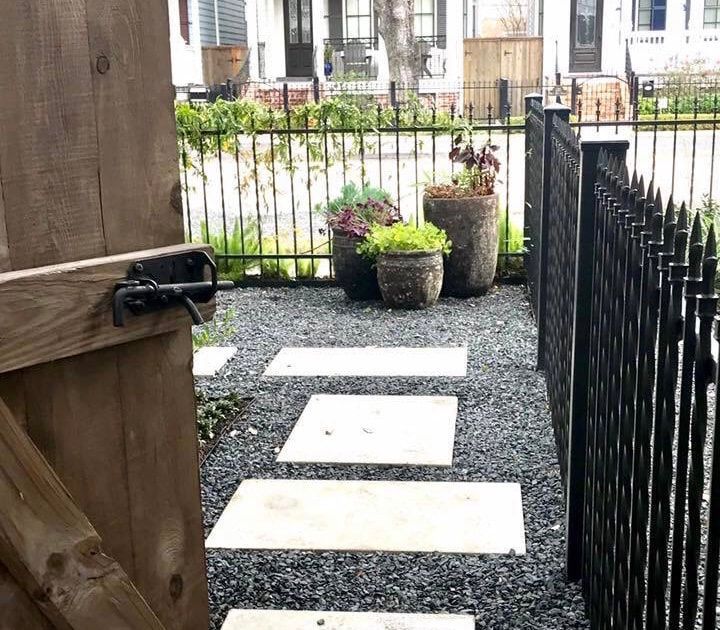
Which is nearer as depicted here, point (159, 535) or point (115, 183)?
point (115, 183)

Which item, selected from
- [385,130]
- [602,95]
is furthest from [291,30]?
[385,130]

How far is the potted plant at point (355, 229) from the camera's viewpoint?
7258 millimetres

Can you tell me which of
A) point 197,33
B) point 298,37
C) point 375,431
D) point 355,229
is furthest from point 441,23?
point 375,431

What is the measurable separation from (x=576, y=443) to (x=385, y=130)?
17.3 ft

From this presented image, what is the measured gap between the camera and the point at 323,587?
328 centimetres

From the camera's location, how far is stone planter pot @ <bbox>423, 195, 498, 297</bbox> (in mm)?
7266

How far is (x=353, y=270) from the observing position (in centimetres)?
731

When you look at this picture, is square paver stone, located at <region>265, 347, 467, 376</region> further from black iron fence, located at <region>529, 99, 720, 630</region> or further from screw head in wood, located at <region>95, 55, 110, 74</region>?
screw head in wood, located at <region>95, 55, 110, 74</region>

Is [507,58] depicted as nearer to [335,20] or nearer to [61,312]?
[335,20]

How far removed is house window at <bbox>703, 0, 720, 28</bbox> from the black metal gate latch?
30086 millimetres

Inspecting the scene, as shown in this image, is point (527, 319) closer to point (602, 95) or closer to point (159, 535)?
point (159, 535)

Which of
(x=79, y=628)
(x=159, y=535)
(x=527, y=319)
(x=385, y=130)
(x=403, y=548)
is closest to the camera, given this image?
(x=79, y=628)

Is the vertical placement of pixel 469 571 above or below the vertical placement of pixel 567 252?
below

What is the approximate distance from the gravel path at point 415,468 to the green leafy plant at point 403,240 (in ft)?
1.51
